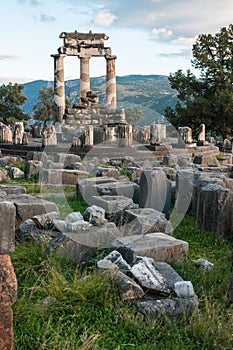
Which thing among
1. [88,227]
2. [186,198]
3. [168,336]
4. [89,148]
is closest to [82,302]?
[168,336]

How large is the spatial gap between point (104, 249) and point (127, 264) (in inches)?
28.4

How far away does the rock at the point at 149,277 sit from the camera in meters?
4.76

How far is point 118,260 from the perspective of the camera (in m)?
5.26

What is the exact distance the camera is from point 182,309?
4.45m

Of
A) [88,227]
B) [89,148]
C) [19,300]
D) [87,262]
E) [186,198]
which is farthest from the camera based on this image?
[89,148]

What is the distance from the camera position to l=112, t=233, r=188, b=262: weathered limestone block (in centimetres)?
571

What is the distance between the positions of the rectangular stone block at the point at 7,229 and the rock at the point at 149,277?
167 cm

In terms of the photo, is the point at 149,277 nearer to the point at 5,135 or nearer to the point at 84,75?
the point at 5,135

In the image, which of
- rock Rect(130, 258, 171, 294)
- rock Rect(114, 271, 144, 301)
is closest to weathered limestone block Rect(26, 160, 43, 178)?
rock Rect(130, 258, 171, 294)

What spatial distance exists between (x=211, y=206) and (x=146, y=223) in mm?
1292

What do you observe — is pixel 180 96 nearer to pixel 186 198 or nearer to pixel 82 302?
pixel 186 198

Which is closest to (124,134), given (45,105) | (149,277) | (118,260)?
(118,260)

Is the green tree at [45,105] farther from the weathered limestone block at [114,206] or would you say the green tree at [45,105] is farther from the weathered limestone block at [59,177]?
the weathered limestone block at [114,206]

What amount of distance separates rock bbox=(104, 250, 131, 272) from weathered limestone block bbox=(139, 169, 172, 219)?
3409 mm
